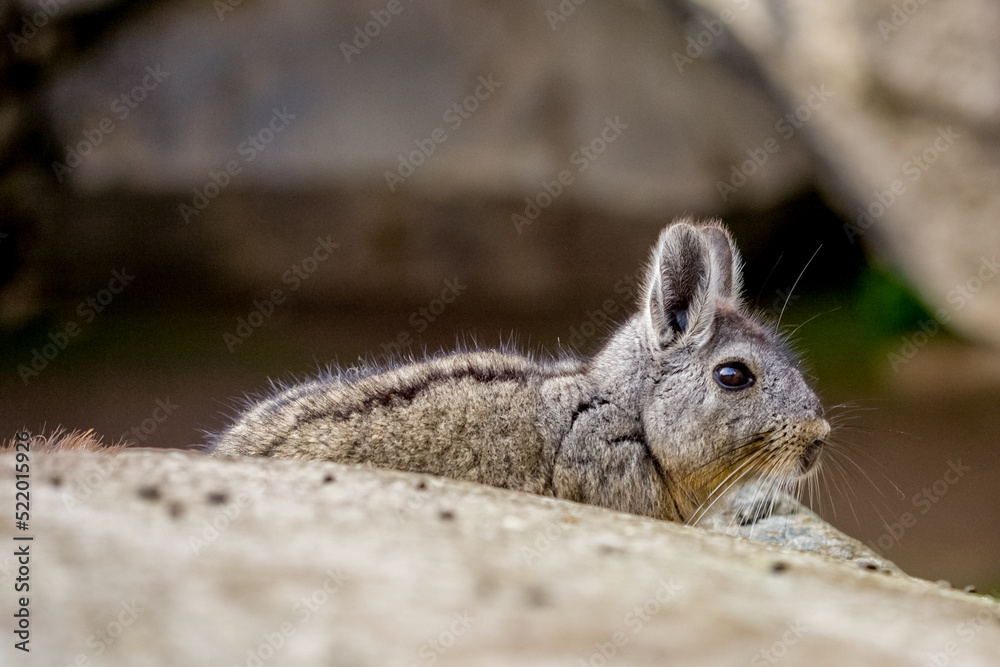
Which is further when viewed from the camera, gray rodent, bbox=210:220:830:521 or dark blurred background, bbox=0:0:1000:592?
dark blurred background, bbox=0:0:1000:592

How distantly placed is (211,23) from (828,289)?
7437 mm

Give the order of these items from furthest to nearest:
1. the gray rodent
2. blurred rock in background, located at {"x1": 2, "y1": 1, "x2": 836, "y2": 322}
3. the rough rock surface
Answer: blurred rock in background, located at {"x1": 2, "y1": 1, "x2": 836, "y2": 322}, the gray rodent, the rough rock surface

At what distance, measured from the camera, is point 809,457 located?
446 cm

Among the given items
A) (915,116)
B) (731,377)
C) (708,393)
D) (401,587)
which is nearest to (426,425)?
(708,393)

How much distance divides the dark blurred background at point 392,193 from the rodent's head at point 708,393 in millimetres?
5162

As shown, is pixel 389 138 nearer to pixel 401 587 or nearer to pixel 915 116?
pixel 915 116

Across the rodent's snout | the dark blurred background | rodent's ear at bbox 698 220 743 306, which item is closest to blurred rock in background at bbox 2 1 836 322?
the dark blurred background

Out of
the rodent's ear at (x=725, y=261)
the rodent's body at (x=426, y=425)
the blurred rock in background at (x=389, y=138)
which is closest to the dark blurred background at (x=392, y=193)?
the blurred rock in background at (x=389, y=138)

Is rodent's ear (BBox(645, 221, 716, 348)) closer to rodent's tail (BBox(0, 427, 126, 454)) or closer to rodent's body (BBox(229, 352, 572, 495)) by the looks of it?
rodent's body (BBox(229, 352, 572, 495))

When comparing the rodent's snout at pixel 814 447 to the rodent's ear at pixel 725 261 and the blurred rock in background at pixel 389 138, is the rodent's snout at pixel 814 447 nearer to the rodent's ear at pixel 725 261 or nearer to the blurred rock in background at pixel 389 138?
the rodent's ear at pixel 725 261

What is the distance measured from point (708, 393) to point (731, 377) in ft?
0.44

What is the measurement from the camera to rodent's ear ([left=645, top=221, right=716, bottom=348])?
437cm

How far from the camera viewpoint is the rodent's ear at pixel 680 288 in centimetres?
437

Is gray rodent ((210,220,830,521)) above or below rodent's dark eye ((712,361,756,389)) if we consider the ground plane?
below
